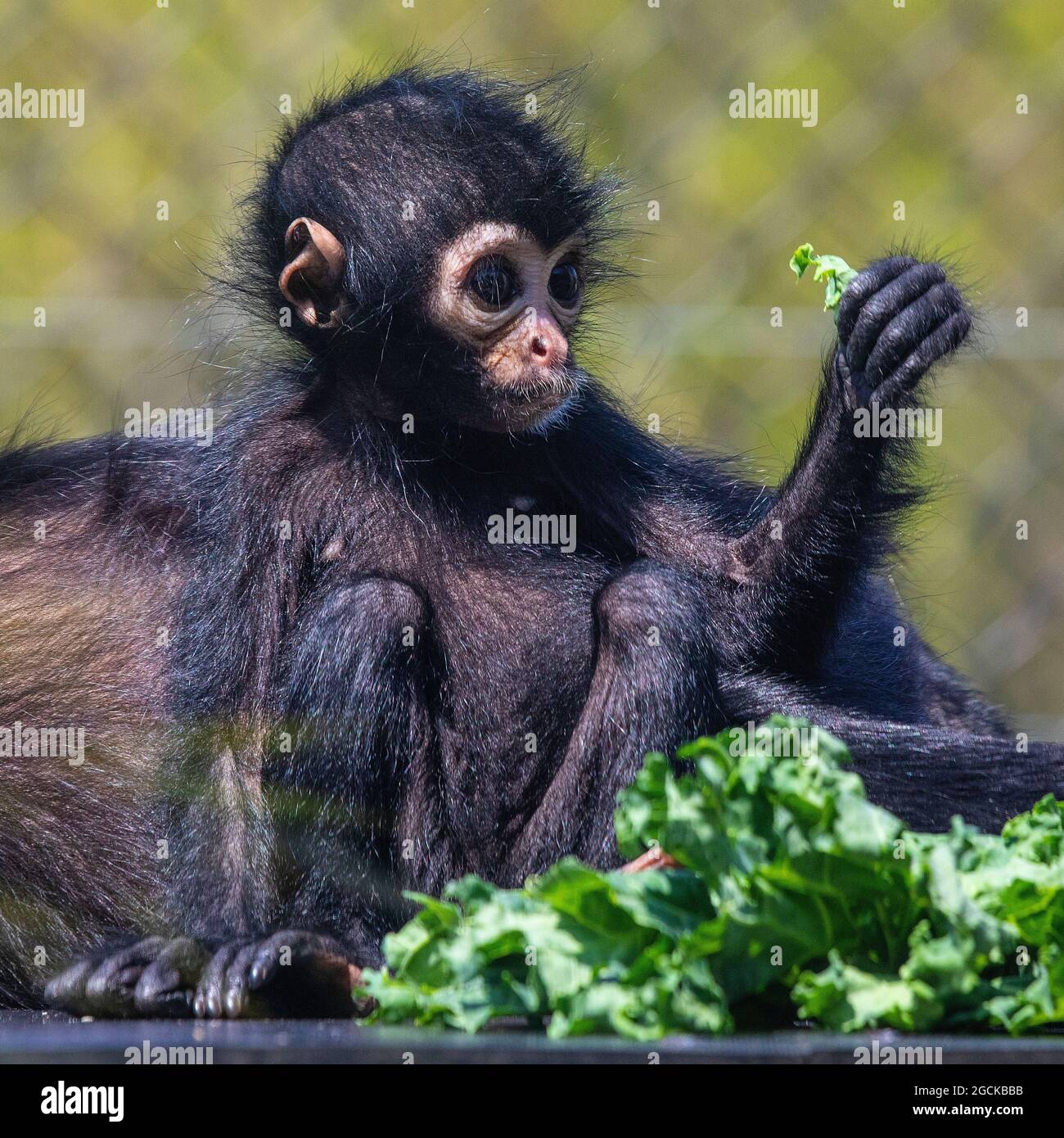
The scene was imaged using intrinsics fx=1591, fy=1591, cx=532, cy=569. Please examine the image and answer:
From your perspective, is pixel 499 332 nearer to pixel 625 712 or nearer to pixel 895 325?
pixel 895 325

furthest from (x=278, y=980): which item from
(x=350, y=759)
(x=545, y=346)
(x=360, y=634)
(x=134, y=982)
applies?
(x=545, y=346)

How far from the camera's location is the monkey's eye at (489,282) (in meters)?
4.60

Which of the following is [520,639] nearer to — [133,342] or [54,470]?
[54,470]

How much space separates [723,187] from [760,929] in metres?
7.93

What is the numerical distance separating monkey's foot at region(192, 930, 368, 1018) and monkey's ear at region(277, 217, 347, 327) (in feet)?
6.20

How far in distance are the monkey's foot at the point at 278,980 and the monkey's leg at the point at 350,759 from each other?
0.24 ft

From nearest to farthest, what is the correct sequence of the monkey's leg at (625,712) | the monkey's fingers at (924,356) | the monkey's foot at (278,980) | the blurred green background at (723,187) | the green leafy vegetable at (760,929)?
1. the green leafy vegetable at (760,929)
2. the monkey's foot at (278,980)
3. the monkey's leg at (625,712)
4. the monkey's fingers at (924,356)
5. the blurred green background at (723,187)

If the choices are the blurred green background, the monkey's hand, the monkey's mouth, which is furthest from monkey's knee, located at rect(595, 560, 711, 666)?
the blurred green background

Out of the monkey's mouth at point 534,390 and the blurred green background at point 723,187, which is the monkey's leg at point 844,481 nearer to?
the monkey's mouth at point 534,390

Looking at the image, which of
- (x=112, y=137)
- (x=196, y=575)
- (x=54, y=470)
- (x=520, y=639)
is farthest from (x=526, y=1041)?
(x=112, y=137)

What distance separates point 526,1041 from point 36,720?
2611 millimetres

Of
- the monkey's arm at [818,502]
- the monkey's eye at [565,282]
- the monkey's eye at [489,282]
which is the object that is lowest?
the monkey's arm at [818,502]

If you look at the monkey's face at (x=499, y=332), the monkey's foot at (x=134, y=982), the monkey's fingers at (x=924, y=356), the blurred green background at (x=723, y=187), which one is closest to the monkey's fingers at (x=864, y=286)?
the monkey's fingers at (x=924, y=356)

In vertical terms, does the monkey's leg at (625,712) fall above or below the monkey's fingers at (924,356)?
below
